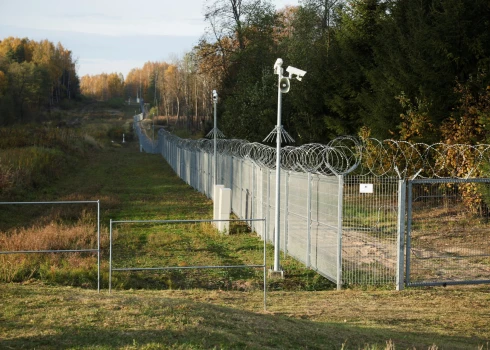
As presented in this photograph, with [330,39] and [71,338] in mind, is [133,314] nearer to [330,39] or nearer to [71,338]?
[71,338]

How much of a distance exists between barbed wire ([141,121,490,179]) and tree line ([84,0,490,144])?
765mm

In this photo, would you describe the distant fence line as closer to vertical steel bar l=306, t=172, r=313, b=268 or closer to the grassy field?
vertical steel bar l=306, t=172, r=313, b=268

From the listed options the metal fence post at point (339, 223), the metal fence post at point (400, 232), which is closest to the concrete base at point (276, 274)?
the metal fence post at point (339, 223)

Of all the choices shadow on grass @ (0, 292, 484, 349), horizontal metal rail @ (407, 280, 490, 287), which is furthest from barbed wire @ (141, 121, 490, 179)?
shadow on grass @ (0, 292, 484, 349)

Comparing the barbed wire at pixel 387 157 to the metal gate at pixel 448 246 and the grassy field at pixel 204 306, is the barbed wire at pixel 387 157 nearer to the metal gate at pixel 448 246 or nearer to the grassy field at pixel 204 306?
the metal gate at pixel 448 246

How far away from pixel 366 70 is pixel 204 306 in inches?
879

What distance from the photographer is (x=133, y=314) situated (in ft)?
27.7

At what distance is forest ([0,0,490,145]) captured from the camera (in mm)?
21969

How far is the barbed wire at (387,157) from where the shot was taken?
54.6 feet

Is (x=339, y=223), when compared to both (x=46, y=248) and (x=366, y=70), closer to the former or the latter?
(x=46, y=248)

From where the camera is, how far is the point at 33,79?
355ft

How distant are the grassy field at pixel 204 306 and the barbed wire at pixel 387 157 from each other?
8.38 ft

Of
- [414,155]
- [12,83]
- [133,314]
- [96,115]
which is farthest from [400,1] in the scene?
[96,115]

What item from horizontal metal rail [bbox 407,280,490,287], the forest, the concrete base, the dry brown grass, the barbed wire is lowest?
the concrete base
